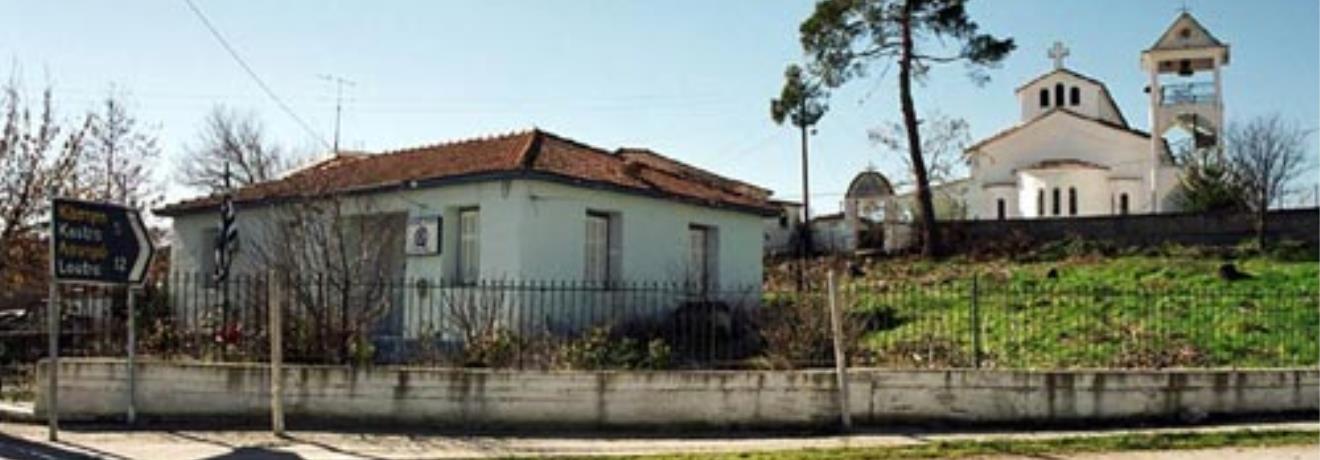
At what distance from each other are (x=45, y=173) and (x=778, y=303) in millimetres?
12998

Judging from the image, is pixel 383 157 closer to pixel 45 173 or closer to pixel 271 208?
pixel 271 208

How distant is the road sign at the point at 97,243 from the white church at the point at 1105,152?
127 feet

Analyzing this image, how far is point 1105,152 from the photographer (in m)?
50.4

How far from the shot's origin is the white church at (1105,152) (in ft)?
156

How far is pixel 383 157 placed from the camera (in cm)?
2333

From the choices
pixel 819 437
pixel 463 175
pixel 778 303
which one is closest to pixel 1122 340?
pixel 778 303

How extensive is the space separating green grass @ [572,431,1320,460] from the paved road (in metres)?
0.29

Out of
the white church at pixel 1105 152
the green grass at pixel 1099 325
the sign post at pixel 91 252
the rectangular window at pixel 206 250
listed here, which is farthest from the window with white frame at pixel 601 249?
the white church at pixel 1105 152

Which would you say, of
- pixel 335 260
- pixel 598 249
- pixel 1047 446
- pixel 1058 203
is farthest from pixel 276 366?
pixel 1058 203

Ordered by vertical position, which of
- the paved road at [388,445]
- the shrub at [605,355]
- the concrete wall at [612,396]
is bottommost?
the paved road at [388,445]

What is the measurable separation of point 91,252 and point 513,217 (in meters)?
7.39

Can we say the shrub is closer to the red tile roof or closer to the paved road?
the paved road

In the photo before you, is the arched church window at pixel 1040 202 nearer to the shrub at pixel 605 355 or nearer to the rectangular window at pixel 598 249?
the rectangular window at pixel 598 249

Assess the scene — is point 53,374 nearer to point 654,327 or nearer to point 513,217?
point 513,217
